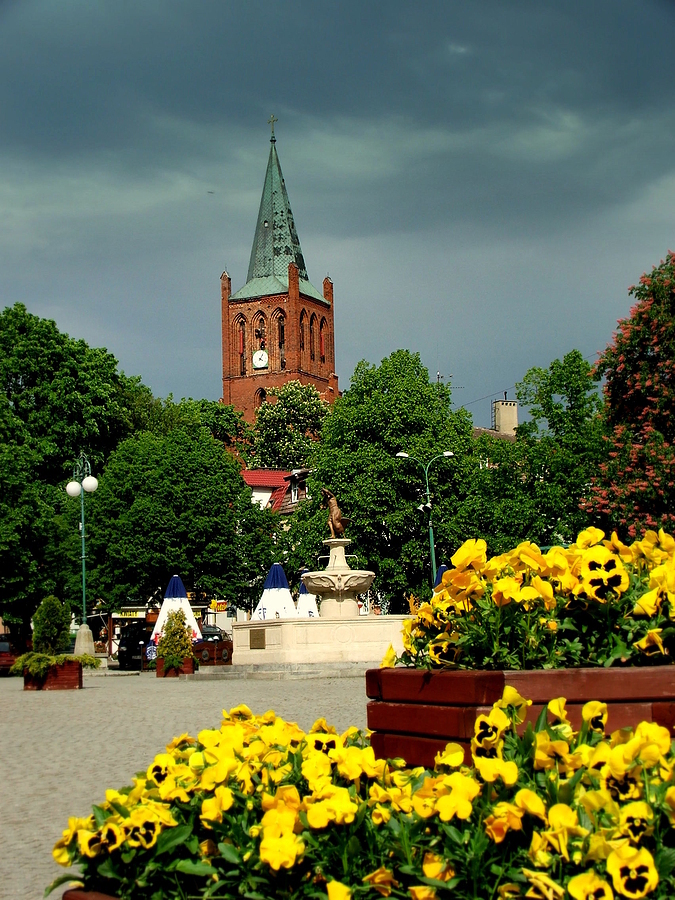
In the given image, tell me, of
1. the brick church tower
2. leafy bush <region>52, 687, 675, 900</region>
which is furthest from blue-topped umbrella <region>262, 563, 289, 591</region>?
the brick church tower

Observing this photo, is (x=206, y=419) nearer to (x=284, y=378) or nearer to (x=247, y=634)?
(x=284, y=378)

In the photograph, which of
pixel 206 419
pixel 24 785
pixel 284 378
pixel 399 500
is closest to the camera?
pixel 24 785

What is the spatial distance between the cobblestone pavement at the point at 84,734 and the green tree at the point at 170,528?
23.6m

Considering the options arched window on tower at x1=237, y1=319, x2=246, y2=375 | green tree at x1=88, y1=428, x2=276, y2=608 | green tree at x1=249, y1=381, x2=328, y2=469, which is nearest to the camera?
green tree at x1=88, y1=428, x2=276, y2=608

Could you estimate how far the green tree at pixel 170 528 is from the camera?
51.5 m

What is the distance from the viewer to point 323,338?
5162 inches

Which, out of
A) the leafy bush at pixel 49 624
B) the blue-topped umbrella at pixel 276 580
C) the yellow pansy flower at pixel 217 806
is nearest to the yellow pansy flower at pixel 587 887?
the yellow pansy flower at pixel 217 806

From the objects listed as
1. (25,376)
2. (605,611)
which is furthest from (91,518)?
(605,611)

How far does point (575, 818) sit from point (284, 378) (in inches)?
4741

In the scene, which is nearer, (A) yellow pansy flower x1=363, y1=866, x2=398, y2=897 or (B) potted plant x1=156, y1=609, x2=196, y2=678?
(A) yellow pansy flower x1=363, y1=866, x2=398, y2=897

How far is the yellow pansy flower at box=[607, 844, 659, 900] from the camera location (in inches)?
117

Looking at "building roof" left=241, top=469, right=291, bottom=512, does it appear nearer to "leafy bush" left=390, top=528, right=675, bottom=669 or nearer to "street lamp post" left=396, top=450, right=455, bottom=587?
"street lamp post" left=396, top=450, right=455, bottom=587

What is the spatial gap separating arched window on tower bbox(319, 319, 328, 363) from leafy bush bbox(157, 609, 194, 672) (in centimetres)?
9734

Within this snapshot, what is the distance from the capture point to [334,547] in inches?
1358
